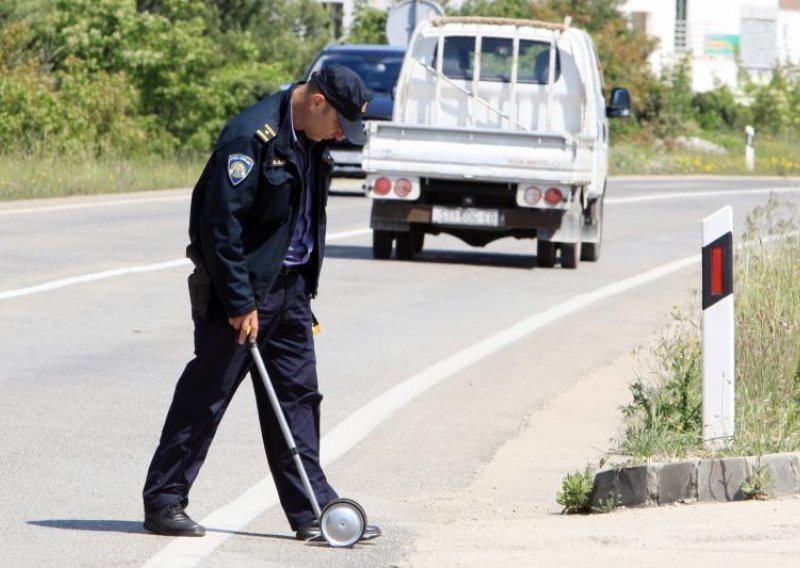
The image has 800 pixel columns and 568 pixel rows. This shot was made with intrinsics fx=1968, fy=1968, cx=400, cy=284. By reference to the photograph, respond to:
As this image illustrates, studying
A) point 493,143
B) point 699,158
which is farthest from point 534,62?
point 699,158

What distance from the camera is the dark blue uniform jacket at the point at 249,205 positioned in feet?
21.4

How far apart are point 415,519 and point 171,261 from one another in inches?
410

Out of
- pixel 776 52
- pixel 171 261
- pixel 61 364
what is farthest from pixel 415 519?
pixel 776 52

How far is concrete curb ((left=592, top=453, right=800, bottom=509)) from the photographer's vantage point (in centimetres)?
751

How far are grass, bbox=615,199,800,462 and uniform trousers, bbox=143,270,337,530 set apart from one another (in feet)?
5.29

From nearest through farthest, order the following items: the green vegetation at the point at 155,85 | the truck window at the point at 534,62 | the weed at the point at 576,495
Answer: the weed at the point at 576,495, the truck window at the point at 534,62, the green vegetation at the point at 155,85

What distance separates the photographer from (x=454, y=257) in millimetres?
20000

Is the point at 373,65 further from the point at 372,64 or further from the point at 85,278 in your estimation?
the point at 85,278

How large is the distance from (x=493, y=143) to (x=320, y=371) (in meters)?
Result: 7.46

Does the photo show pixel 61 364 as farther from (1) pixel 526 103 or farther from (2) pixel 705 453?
(1) pixel 526 103

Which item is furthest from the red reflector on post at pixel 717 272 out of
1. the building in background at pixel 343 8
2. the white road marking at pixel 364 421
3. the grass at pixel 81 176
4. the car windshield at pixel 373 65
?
the building in background at pixel 343 8

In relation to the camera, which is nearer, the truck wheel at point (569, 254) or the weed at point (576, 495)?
the weed at point (576, 495)

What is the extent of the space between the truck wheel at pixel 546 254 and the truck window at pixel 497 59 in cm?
239

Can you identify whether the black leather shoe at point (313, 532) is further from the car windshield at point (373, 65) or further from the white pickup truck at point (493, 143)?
the car windshield at point (373, 65)
